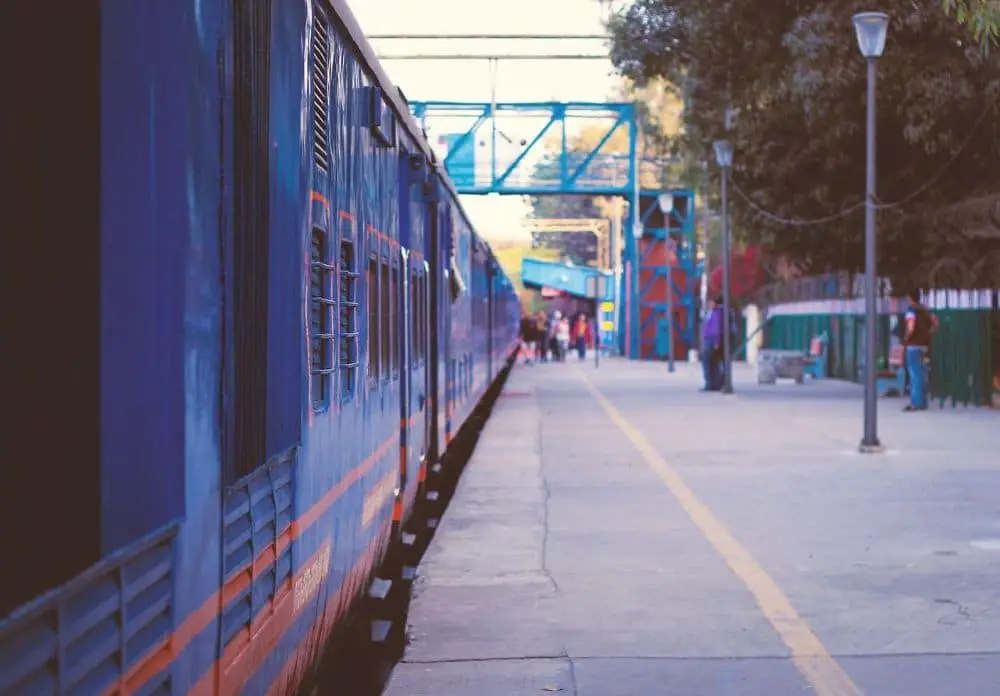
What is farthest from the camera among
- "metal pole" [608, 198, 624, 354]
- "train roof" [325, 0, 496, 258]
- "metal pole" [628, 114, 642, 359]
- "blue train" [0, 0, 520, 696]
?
"metal pole" [608, 198, 624, 354]

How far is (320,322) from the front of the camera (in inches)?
243

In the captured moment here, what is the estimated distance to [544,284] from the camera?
8119cm

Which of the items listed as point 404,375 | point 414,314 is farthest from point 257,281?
point 414,314

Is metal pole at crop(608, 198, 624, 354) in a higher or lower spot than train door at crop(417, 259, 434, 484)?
higher

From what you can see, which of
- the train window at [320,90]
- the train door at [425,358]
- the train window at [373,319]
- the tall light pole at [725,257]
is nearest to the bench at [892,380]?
the tall light pole at [725,257]

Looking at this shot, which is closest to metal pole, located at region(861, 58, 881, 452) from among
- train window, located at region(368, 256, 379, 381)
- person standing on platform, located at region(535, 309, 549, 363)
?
train window, located at region(368, 256, 379, 381)

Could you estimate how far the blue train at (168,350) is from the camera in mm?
3230

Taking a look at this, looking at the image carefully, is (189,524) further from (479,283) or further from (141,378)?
(479,283)

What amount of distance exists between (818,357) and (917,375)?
14660 mm

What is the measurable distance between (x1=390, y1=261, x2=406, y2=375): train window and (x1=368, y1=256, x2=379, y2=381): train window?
3.23ft

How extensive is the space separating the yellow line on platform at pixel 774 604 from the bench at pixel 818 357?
2442cm

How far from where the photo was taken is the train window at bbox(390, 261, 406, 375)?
9653mm

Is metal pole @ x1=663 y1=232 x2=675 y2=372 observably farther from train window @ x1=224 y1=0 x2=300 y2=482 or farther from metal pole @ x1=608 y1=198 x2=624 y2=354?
train window @ x1=224 y1=0 x2=300 y2=482

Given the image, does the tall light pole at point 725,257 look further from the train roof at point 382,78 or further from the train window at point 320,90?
the train window at point 320,90
